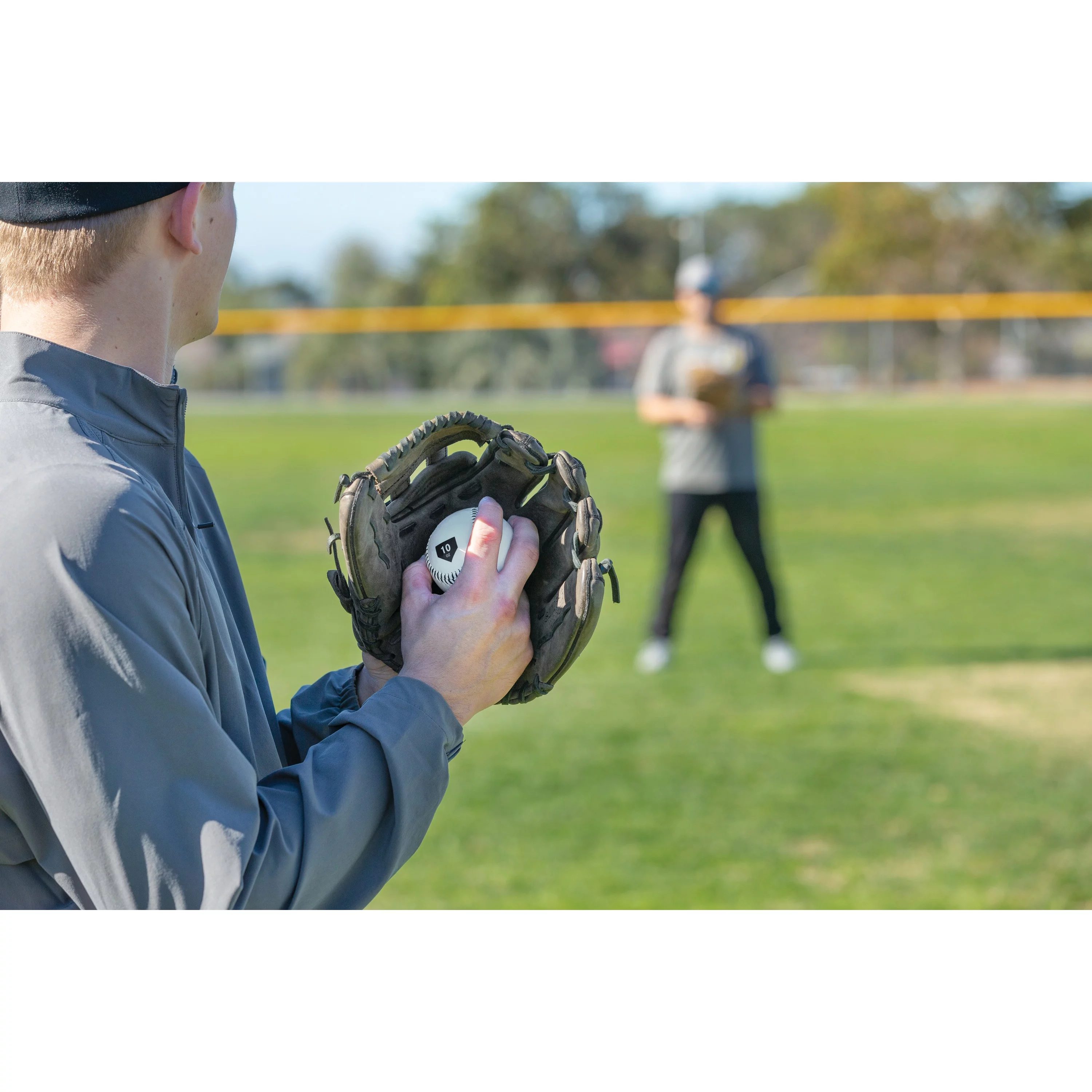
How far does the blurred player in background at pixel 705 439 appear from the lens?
265 inches

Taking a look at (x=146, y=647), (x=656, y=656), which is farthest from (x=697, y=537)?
(x=146, y=647)

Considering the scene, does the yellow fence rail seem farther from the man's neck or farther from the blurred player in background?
the man's neck

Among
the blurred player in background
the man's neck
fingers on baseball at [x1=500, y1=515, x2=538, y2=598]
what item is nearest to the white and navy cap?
→ the blurred player in background

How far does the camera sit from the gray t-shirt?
6.76m

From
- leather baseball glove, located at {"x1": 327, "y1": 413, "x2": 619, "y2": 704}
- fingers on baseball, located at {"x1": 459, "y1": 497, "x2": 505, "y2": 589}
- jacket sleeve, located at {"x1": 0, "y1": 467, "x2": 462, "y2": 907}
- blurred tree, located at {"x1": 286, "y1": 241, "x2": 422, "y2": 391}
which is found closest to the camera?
jacket sleeve, located at {"x1": 0, "y1": 467, "x2": 462, "y2": 907}

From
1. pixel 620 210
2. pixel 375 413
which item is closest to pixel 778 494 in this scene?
pixel 375 413

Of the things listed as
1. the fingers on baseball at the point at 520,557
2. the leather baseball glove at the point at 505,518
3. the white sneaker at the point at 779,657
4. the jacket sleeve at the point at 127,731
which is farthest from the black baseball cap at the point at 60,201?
the white sneaker at the point at 779,657

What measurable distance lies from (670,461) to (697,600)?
7.29 feet

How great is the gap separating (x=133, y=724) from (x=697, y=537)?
19.5ft

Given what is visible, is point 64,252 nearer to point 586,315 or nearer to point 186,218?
point 186,218

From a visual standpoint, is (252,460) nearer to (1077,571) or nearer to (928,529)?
(928,529)

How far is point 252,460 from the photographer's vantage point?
19047 millimetres

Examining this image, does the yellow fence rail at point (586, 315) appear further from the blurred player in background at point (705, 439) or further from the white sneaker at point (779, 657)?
the white sneaker at point (779, 657)

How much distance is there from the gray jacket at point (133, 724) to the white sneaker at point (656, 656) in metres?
5.58
